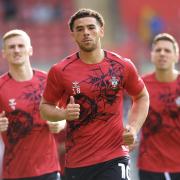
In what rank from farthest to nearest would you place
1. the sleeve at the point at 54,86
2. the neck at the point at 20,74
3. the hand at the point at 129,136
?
the neck at the point at 20,74 → the sleeve at the point at 54,86 → the hand at the point at 129,136

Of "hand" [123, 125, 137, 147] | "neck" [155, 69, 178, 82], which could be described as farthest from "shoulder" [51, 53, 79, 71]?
"neck" [155, 69, 178, 82]

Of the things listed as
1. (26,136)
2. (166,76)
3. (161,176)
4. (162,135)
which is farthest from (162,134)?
(26,136)

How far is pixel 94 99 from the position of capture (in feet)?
23.3

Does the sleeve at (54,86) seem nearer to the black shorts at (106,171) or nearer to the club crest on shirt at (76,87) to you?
the club crest on shirt at (76,87)

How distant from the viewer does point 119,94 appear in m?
7.22

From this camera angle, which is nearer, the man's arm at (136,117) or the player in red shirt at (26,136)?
the man's arm at (136,117)

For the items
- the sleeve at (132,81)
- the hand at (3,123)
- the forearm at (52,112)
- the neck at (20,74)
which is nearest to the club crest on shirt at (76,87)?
the forearm at (52,112)

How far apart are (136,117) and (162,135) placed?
5.71ft

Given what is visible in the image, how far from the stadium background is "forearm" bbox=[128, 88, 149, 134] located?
13766mm

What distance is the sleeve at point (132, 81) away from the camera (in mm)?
7219

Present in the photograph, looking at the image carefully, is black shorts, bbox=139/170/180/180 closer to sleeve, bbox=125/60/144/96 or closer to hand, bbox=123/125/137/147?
sleeve, bbox=125/60/144/96

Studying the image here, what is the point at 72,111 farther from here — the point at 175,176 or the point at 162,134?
the point at 175,176

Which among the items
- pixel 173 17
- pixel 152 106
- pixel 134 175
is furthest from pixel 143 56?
pixel 152 106

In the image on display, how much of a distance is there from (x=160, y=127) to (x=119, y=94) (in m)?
1.79
